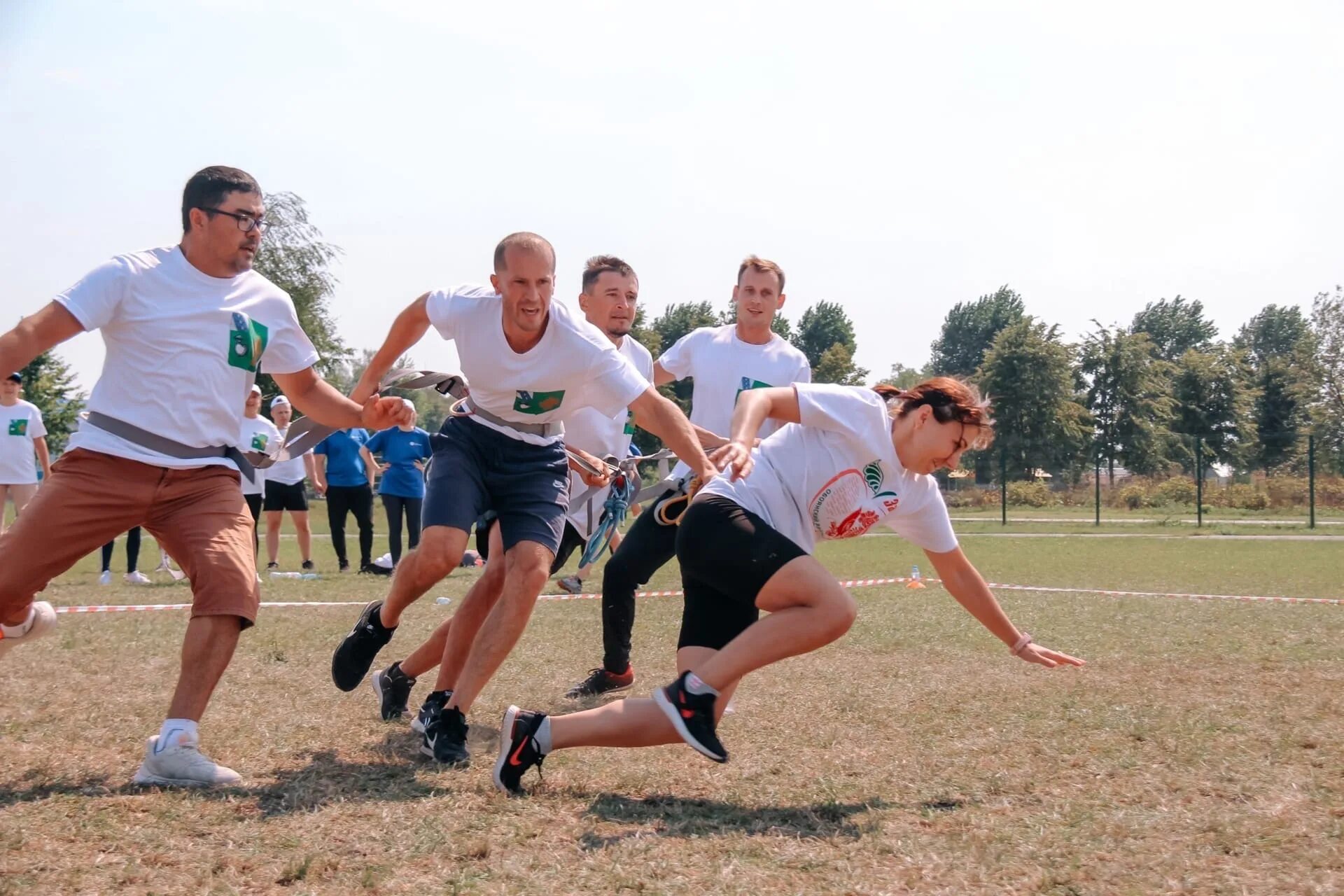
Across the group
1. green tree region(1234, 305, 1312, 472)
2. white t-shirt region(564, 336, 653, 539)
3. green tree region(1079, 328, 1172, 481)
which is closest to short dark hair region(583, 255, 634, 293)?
white t-shirt region(564, 336, 653, 539)

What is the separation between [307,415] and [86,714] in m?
1.54

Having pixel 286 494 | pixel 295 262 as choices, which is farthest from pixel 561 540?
pixel 295 262

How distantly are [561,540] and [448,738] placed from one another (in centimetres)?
158

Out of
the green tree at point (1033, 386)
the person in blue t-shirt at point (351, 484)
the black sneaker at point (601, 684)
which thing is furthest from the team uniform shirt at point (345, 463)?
the green tree at point (1033, 386)

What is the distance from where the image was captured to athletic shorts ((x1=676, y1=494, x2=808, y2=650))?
3.75 meters

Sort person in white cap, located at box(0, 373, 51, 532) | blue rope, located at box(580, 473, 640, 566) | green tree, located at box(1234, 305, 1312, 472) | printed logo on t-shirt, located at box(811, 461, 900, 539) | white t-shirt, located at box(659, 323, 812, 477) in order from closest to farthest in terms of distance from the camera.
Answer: printed logo on t-shirt, located at box(811, 461, 900, 539)
blue rope, located at box(580, 473, 640, 566)
white t-shirt, located at box(659, 323, 812, 477)
person in white cap, located at box(0, 373, 51, 532)
green tree, located at box(1234, 305, 1312, 472)

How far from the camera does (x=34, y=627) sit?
14.0ft

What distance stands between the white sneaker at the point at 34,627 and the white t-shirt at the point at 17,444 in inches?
321

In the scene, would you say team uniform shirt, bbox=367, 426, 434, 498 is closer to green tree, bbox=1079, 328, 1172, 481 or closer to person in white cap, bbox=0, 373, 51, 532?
person in white cap, bbox=0, 373, 51, 532

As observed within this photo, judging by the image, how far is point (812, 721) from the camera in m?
4.89

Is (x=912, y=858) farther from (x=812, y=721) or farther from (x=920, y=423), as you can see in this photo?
(x=812, y=721)

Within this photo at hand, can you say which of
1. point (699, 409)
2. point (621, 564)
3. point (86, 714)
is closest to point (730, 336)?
point (699, 409)

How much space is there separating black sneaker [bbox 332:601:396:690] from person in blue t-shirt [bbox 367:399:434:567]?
791 cm

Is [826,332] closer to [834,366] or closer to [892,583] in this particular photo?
[834,366]
